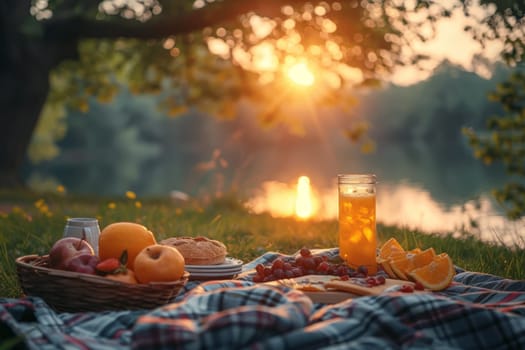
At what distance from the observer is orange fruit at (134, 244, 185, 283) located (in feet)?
10.6

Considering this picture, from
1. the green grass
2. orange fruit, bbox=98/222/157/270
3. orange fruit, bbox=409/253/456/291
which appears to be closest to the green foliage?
the green grass

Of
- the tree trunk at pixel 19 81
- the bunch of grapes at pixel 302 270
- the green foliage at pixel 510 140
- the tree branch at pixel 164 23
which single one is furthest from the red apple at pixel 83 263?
the tree trunk at pixel 19 81

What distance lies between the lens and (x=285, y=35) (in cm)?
1270

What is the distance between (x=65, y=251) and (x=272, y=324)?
4.42 ft

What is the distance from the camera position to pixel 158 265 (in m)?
3.23

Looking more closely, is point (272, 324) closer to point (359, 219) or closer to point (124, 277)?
point (124, 277)

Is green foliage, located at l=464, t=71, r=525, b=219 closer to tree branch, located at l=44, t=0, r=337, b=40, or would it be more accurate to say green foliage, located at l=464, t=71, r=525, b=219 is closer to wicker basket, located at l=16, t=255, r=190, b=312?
tree branch, located at l=44, t=0, r=337, b=40

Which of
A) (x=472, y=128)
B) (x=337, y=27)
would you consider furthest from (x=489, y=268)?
(x=337, y=27)

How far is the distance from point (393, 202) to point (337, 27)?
7630mm

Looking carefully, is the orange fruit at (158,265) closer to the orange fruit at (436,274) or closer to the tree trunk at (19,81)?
the orange fruit at (436,274)

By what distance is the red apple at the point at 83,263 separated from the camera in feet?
10.7

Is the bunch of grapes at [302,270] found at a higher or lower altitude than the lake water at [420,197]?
lower

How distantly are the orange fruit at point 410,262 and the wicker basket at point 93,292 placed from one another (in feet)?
4.21

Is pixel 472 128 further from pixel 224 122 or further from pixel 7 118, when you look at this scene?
pixel 224 122
